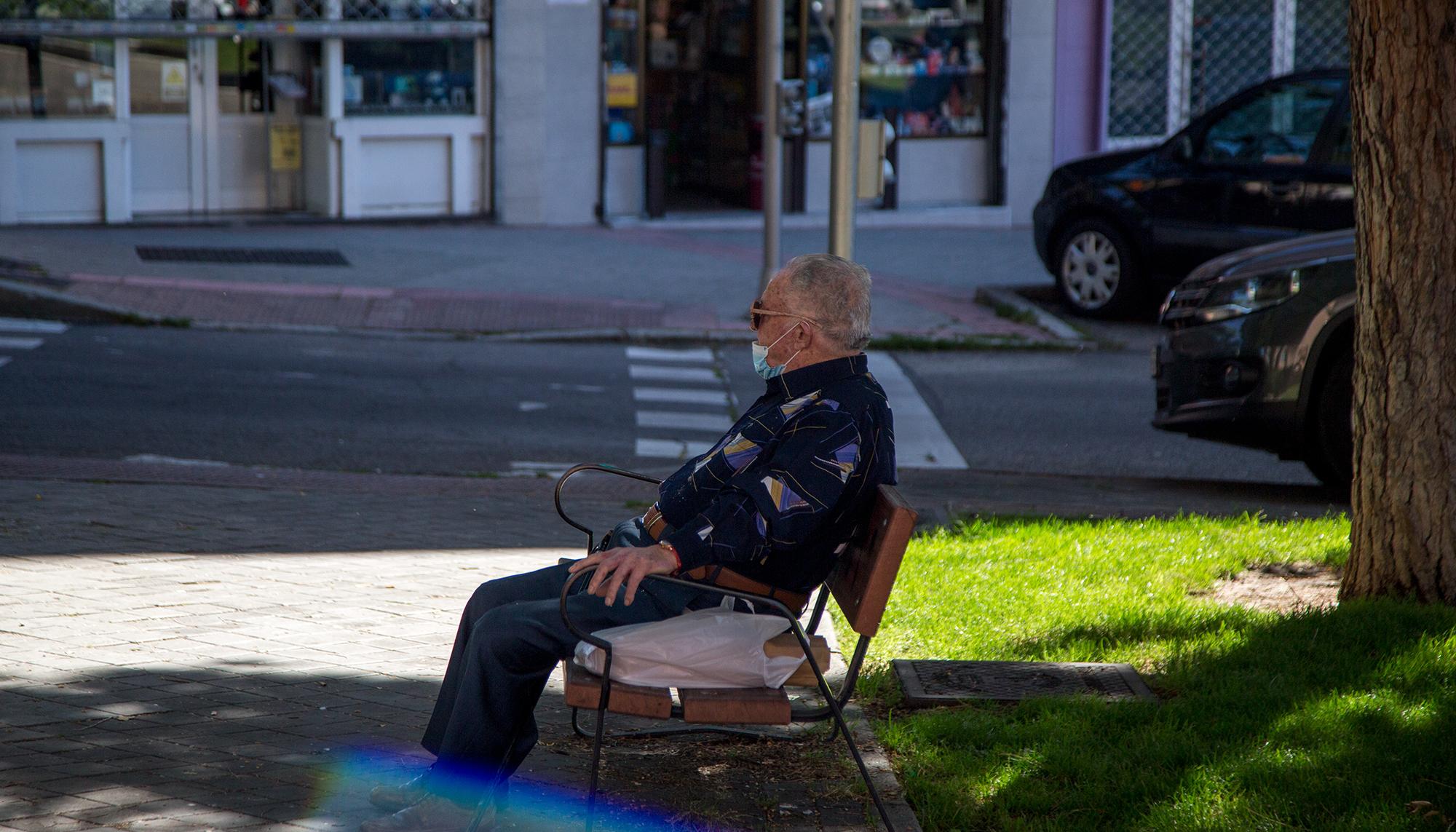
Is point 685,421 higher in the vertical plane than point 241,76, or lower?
lower

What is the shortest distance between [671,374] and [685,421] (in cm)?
160

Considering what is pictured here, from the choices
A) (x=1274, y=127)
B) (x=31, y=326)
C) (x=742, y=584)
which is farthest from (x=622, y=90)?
(x=742, y=584)

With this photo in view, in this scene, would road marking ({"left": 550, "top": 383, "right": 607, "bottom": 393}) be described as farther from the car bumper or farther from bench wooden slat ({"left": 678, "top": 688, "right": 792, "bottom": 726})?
bench wooden slat ({"left": 678, "top": 688, "right": 792, "bottom": 726})

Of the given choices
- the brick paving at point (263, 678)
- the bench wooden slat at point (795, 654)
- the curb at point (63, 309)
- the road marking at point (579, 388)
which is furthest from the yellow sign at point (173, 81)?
the bench wooden slat at point (795, 654)

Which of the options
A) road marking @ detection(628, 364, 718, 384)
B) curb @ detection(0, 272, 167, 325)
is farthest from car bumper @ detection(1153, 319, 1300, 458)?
curb @ detection(0, 272, 167, 325)

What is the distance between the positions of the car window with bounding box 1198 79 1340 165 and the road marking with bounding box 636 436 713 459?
20.1 feet

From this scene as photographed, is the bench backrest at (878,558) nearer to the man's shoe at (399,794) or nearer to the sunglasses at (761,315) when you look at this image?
the sunglasses at (761,315)

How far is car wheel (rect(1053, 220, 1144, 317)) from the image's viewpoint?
45.6 ft

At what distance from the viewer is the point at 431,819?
3.88 metres

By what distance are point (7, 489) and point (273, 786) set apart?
4.00 m

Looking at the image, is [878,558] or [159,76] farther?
[159,76]

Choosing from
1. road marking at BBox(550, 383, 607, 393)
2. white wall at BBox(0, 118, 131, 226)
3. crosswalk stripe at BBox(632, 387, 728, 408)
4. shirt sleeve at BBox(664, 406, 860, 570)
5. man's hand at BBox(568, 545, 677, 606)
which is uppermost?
white wall at BBox(0, 118, 131, 226)

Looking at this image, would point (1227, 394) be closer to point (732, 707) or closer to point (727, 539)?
point (727, 539)

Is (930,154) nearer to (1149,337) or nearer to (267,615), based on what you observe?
(1149,337)
